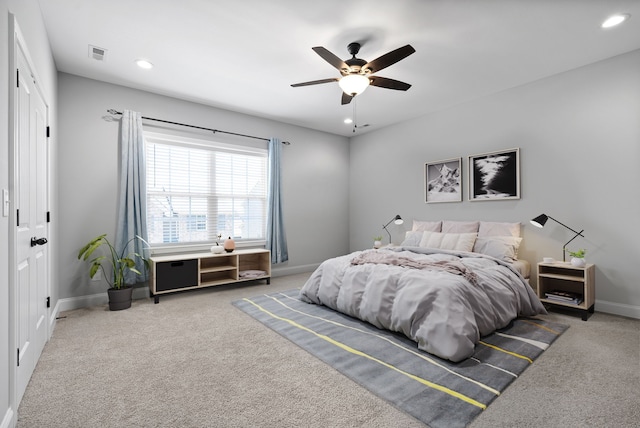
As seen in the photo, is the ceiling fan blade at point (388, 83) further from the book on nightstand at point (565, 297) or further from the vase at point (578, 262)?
the book on nightstand at point (565, 297)

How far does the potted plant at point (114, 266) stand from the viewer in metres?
3.37

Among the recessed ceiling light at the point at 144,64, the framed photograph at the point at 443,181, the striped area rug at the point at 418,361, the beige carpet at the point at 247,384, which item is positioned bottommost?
the beige carpet at the point at 247,384

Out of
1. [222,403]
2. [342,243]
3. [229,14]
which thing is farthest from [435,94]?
[222,403]

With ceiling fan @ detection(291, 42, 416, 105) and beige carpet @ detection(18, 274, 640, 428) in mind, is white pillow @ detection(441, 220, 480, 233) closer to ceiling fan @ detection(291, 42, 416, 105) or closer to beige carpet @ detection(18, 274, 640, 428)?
beige carpet @ detection(18, 274, 640, 428)

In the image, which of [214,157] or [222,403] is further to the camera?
[214,157]

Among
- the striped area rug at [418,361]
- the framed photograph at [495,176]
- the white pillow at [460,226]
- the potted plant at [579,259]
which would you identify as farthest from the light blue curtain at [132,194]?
the potted plant at [579,259]

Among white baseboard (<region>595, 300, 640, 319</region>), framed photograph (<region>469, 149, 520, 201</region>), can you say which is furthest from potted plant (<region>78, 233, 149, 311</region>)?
white baseboard (<region>595, 300, 640, 319</region>)

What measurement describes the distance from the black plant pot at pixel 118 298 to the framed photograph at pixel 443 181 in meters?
4.34

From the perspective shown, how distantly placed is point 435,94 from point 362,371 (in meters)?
3.62

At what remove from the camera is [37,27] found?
7.58 feet

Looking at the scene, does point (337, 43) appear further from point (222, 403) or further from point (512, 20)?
point (222, 403)

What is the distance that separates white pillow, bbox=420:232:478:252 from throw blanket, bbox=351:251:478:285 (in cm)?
100

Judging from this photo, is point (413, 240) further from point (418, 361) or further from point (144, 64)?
point (144, 64)

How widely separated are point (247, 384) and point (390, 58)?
2675 mm
